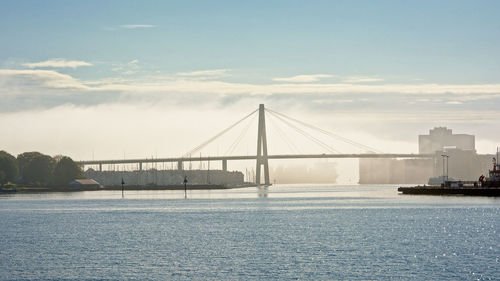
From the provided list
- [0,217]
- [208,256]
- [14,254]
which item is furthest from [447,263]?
[0,217]

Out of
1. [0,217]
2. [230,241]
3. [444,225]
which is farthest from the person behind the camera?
[0,217]

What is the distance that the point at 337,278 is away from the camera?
134 ft

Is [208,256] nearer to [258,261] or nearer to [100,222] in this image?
[258,261]

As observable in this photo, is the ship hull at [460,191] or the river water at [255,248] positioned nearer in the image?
the river water at [255,248]

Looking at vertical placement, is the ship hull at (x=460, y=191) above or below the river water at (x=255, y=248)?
above

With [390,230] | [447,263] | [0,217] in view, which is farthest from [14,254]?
[0,217]

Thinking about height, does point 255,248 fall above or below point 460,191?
below

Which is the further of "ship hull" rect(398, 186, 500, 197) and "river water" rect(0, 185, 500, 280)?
"ship hull" rect(398, 186, 500, 197)

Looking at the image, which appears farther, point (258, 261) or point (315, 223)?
point (315, 223)

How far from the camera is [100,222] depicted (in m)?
82.3

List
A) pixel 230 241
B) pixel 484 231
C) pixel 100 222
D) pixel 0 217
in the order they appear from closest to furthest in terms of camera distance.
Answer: pixel 230 241 → pixel 484 231 → pixel 100 222 → pixel 0 217

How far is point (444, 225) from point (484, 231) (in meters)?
6.94

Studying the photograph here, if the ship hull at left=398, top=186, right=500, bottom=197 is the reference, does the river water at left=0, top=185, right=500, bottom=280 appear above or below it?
below

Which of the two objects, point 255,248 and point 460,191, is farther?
point 460,191
